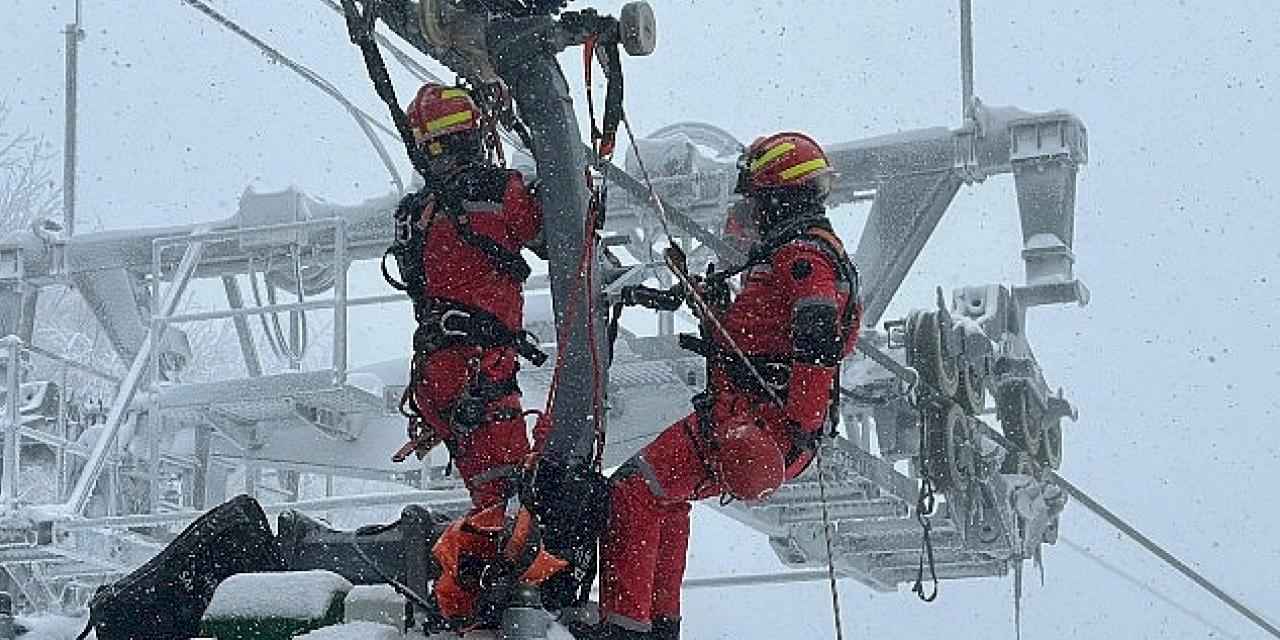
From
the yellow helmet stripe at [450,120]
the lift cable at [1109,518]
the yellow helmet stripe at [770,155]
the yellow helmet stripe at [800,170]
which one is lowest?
the lift cable at [1109,518]

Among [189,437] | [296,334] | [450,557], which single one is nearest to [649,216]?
[296,334]

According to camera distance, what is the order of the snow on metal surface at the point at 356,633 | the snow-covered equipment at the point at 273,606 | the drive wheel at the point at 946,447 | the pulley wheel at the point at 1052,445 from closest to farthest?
the snow on metal surface at the point at 356,633
the snow-covered equipment at the point at 273,606
the drive wheel at the point at 946,447
the pulley wheel at the point at 1052,445

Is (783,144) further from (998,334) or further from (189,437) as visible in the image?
(189,437)

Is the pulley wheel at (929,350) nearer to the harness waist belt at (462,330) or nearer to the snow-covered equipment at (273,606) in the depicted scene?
the harness waist belt at (462,330)

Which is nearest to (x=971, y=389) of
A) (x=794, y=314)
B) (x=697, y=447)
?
(x=794, y=314)

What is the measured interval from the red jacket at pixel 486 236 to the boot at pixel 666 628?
1.00m

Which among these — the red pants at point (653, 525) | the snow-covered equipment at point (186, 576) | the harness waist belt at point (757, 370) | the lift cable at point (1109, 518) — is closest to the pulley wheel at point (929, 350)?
the lift cable at point (1109, 518)

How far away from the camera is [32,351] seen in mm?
11398

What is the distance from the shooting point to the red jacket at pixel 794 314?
220 inches

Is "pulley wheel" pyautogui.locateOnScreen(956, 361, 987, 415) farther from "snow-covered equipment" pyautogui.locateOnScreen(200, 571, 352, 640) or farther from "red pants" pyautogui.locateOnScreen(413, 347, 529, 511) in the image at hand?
"snow-covered equipment" pyautogui.locateOnScreen(200, 571, 352, 640)

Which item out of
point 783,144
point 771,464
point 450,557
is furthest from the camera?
point 783,144

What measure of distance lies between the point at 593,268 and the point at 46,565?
7.14 meters

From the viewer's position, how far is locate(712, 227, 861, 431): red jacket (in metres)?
5.60

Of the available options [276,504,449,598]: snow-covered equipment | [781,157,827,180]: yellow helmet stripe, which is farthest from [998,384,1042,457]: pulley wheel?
[276,504,449,598]: snow-covered equipment
